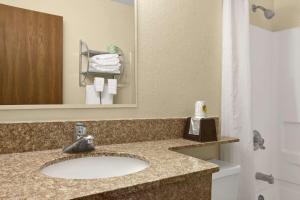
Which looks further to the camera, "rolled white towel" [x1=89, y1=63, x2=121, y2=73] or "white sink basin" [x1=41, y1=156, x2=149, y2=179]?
"rolled white towel" [x1=89, y1=63, x2=121, y2=73]

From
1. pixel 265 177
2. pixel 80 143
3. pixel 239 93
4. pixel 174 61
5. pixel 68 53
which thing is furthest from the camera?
pixel 265 177

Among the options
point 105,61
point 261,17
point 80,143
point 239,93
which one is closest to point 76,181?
point 80,143

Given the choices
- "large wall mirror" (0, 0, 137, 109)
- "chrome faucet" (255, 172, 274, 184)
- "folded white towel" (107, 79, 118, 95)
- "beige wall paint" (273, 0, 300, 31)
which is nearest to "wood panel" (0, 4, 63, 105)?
"large wall mirror" (0, 0, 137, 109)

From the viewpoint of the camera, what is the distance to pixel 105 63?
110 centimetres

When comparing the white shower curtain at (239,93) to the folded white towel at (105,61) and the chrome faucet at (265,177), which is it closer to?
the chrome faucet at (265,177)

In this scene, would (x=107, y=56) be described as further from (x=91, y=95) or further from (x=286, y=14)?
(x=286, y=14)

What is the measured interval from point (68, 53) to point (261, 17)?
1.57 meters

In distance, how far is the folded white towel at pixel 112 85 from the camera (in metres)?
1.11

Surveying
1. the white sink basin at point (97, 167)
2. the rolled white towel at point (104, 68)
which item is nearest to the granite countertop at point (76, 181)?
the white sink basin at point (97, 167)

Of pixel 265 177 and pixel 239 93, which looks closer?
pixel 239 93

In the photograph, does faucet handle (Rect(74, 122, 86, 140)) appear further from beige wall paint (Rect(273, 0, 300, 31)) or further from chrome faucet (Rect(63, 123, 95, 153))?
beige wall paint (Rect(273, 0, 300, 31))

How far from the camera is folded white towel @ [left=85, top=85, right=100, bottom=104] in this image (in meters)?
1.05

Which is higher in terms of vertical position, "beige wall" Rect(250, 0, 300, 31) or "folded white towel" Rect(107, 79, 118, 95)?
"beige wall" Rect(250, 0, 300, 31)

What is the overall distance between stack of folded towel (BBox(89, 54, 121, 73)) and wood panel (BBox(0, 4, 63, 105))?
5.5 inches
